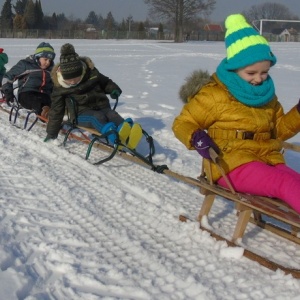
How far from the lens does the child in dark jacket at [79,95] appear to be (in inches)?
230

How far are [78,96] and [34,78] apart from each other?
6.08 ft

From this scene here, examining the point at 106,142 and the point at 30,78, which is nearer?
the point at 106,142

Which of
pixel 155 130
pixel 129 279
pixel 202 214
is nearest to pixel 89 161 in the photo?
pixel 155 130

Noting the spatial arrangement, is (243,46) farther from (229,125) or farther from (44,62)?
(44,62)

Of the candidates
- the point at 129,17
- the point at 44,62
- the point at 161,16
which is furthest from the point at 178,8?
the point at 44,62

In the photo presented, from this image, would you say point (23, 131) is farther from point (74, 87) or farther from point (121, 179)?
point (121, 179)

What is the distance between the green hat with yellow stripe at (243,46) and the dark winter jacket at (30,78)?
4613mm

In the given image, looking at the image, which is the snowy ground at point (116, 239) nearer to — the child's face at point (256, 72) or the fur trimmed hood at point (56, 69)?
the fur trimmed hood at point (56, 69)

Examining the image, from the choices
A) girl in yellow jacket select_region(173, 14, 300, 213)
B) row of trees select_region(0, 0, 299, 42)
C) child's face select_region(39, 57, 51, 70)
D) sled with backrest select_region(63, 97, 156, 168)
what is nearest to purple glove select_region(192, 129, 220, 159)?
girl in yellow jacket select_region(173, 14, 300, 213)

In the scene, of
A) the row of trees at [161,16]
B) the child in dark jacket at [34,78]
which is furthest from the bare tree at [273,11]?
the child in dark jacket at [34,78]

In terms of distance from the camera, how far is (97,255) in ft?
10.2

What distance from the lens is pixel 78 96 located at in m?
6.06

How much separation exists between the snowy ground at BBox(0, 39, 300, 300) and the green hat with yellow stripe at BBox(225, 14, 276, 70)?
1141 mm

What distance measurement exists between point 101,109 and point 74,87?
408mm
